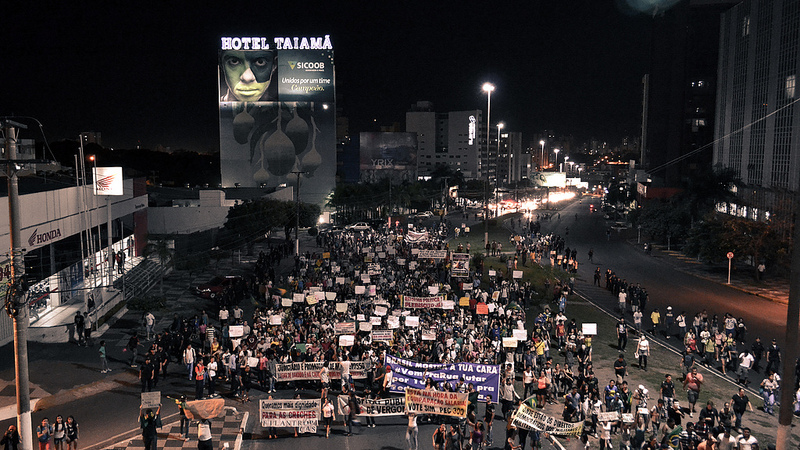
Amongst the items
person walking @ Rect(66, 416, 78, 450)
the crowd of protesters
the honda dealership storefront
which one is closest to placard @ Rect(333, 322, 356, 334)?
the crowd of protesters

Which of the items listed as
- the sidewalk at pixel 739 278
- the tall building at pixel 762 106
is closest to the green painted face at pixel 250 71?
the tall building at pixel 762 106

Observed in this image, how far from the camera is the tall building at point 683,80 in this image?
99688mm

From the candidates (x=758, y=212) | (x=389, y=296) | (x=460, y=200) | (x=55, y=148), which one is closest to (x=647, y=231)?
(x=758, y=212)

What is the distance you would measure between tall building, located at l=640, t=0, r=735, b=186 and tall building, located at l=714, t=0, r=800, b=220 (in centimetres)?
3527

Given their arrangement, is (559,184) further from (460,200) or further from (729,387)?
(729,387)

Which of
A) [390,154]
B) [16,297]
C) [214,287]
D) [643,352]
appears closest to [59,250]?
[214,287]

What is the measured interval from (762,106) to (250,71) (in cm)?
7077

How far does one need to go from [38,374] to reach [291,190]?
181 ft

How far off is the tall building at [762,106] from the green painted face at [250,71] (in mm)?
64816

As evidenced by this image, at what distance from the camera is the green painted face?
9238 centimetres

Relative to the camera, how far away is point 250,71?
3644 inches

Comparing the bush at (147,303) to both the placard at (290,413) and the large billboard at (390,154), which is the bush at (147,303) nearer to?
the placard at (290,413)

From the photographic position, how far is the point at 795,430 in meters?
17.2

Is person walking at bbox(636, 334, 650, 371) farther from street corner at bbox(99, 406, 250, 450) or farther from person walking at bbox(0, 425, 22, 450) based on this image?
person walking at bbox(0, 425, 22, 450)
